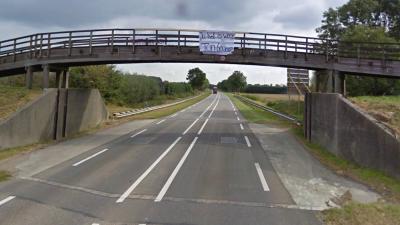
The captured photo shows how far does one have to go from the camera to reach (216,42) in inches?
912

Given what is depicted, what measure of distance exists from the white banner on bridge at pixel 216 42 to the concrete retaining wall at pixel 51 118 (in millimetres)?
8590

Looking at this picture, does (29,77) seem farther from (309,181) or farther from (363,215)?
(363,215)

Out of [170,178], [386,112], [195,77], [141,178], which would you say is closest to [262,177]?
[170,178]

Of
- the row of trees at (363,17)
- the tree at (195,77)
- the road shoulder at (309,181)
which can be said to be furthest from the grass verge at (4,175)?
the tree at (195,77)

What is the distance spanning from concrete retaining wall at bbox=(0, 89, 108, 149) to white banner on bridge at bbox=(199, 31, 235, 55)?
28.2ft

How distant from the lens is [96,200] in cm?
962

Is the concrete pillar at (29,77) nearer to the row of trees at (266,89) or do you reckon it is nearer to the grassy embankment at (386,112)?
the grassy embankment at (386,112)

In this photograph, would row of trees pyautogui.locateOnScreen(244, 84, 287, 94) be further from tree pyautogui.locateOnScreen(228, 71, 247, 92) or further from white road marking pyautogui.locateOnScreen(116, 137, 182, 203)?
white road marking pyautogui.locateOnScreen(116, 137, 182, 203)

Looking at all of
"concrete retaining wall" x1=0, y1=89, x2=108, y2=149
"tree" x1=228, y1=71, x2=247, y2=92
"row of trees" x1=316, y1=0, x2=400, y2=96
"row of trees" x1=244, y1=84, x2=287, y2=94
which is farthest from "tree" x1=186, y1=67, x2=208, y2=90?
"concrete retaining wall" x1=0, y1=89, x2=108, y2=149

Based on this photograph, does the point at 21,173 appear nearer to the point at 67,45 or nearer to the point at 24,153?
the point at 24,153

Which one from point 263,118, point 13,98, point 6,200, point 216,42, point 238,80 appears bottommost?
point 6,200

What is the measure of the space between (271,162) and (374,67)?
10.7 meters

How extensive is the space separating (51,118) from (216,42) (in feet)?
33.2

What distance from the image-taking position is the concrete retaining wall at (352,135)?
42.3ft
